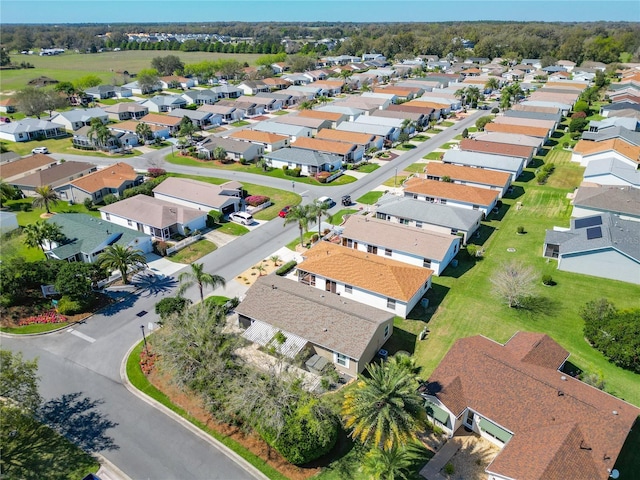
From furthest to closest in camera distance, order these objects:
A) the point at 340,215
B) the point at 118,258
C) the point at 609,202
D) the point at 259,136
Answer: the point at 259,136 < the point at 340,215 < the point at 609,202 < the point at 118,258

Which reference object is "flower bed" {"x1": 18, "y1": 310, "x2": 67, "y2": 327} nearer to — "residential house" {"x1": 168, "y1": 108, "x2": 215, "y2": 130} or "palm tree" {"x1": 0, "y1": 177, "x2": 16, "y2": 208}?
"palm tree" {"x1": 0, "y1": 177, "x2": 16, "y2": 208}

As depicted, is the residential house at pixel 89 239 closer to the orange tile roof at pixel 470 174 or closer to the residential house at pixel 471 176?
the residential house at pixel 471 176

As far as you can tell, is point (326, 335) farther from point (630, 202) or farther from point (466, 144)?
point (466, 144)

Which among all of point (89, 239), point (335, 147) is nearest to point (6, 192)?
point (89, 239)

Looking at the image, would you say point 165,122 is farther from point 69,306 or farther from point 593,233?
point 593,233

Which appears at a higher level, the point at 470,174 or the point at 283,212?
the point at 470,174

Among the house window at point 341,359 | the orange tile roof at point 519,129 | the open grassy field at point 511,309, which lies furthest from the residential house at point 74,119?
the house window at point 341,359

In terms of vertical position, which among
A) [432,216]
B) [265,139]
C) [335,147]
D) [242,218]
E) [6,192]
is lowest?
[242,218]
